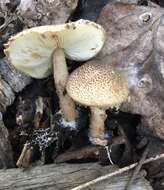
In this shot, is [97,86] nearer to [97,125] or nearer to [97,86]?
[97,86]

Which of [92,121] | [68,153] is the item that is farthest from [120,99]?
[68,153]

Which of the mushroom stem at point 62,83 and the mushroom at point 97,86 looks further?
the mushroom stem at point 62,83

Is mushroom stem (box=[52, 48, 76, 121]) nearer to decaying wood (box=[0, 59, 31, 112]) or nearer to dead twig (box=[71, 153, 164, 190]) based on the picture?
decaying wood (box=[0, 59, 31, 112])

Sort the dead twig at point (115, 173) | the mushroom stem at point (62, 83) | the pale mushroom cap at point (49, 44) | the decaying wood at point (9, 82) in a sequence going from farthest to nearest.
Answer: the decaying wood at point (9, 82)
the mushroom stem at point (62, 83)
the dead twig at point (115, 173)
the pale mushroom cap at point (49, 44)

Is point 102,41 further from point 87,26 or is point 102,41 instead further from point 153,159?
point 153,159

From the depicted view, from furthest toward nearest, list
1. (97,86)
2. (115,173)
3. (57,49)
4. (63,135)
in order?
(63,135), (57,49), (115,173), (97,86)

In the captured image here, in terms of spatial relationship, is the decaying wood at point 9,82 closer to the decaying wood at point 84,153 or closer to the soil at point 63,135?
the soil at point 63,135

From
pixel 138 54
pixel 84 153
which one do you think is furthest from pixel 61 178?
pixel 138 54

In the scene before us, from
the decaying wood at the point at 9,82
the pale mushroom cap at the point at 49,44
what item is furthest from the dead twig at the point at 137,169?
the decaying wood at the point at 9,82
